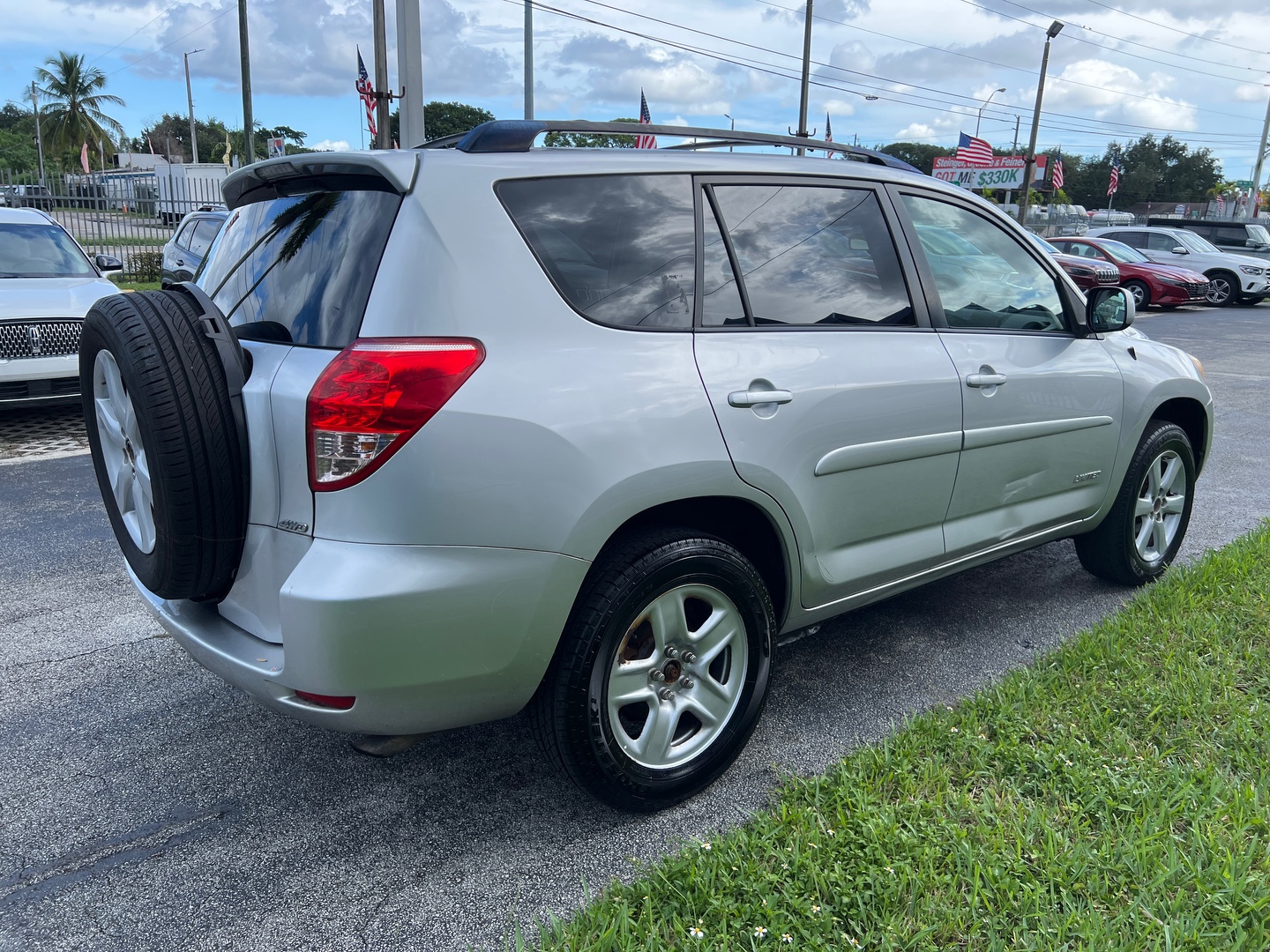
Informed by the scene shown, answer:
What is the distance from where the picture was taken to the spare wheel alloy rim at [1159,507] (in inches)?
174

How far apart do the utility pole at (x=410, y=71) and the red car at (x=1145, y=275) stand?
15189 millimetres

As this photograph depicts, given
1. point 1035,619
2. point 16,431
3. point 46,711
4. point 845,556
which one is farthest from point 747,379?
point 16,431

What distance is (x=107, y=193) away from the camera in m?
19.6

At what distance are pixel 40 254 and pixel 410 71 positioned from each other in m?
3.98

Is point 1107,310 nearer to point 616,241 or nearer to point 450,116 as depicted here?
point 616,241

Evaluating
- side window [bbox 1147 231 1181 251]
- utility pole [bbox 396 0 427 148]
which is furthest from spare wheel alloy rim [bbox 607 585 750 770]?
side window [bbox 1147 231 1181 251]

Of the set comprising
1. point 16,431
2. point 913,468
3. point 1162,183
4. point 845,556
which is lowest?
point 16,431

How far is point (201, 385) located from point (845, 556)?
192cm

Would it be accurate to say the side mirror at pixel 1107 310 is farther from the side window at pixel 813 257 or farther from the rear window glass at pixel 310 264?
the rear window glass at pixel 310 264

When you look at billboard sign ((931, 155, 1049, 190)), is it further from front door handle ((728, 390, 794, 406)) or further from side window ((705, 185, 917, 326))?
front door handle ((728, 390, 794, 406))

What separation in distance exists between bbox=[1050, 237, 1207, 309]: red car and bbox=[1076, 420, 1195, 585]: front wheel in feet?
58.1

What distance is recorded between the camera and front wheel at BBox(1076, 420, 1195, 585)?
4.30 meters

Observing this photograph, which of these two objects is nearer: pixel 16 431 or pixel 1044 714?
pixel 1044 714

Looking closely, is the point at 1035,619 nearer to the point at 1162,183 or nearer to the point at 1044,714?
the point at 1044,714
